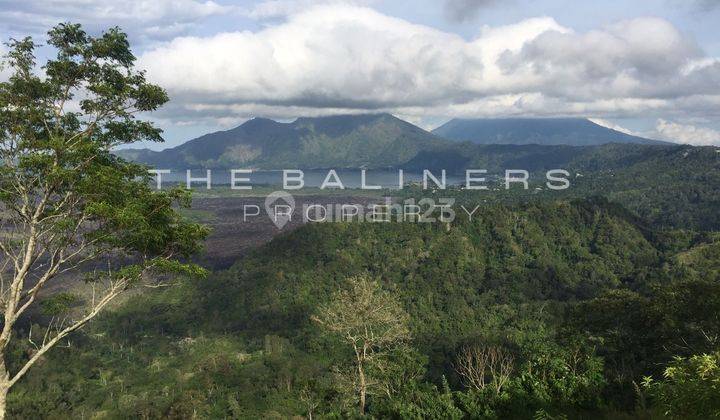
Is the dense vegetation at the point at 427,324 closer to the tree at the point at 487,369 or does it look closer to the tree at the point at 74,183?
the tree at the point at 487,369

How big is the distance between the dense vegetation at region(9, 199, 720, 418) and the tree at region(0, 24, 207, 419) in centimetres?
1385

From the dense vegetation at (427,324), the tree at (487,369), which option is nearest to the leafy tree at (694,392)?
the dense vegetation at (427,324)

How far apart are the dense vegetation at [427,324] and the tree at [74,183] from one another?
13.9m

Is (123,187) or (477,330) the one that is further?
(477,330)

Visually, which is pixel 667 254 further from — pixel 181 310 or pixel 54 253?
pixel 54 253

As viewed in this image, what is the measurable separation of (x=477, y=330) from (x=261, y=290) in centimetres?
5416

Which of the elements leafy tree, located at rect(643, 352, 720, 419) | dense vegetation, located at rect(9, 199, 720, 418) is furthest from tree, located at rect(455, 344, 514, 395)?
leafy tree, located at rect(643, 352, 720, 419)

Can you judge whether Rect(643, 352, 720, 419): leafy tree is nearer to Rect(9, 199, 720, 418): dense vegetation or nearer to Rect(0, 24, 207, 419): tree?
Rect(9, 199, 720, 418): dense vegetation

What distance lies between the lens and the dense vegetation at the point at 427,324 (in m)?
34.4

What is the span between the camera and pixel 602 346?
41.2 meters

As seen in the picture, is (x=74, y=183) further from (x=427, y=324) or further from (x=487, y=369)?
(x=427, y=324)

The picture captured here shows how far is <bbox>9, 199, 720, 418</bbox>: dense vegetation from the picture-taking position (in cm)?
3438

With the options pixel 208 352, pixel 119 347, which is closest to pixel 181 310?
pixel 119 347

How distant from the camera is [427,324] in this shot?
102 metres
